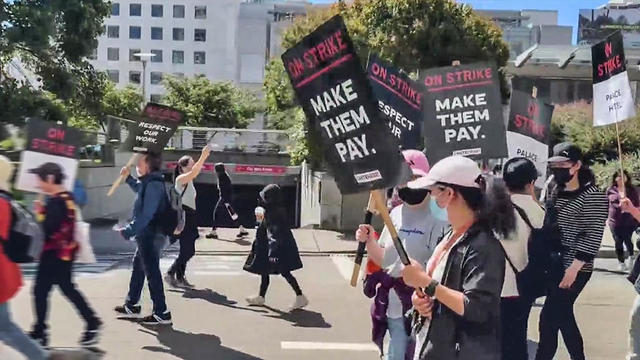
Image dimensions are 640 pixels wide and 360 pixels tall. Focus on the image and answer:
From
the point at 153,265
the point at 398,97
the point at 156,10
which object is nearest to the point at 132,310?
the point at 153,265

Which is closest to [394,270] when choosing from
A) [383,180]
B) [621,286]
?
[383,180]

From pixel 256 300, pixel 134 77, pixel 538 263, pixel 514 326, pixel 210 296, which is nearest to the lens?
pixel 538 263

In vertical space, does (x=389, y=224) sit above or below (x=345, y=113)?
below

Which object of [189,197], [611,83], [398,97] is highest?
[611,83]

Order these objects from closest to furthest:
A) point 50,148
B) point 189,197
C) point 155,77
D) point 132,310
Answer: point 50,148 → point 132,310 → point 189,197 → point 155,77

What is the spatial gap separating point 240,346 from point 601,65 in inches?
162

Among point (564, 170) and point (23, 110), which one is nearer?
point (564, 170)

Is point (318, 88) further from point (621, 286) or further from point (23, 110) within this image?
point (23, 110)

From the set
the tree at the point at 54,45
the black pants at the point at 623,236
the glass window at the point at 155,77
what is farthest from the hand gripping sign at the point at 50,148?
the glass window at the point at 155,77

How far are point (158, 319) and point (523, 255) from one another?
3.98m

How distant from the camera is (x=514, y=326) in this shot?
4.36 meters

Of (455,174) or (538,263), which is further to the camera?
(538,263)

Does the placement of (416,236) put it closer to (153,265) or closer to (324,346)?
(324,346)

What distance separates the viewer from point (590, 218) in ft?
16.2
